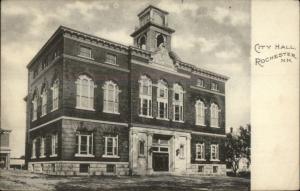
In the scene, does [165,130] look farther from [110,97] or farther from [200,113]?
[110,97]

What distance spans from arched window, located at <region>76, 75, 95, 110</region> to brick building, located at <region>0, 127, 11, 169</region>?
1474 mm

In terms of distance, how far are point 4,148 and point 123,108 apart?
8.06ft

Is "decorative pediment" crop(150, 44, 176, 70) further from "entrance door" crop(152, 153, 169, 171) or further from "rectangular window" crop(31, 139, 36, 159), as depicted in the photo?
"rectangular window" crop(31, 139, 36, 159)

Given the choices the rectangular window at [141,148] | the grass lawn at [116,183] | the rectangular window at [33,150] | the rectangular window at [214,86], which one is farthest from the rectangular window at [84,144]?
the rectangular window at [214,86]

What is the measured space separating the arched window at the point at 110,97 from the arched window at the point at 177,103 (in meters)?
1.26

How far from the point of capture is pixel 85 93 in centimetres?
868

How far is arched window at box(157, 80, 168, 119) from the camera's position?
30.6 feet

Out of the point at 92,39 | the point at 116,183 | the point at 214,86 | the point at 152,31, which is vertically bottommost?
the point at 116,183

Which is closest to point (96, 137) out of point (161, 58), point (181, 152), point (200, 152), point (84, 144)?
point (84, 144)

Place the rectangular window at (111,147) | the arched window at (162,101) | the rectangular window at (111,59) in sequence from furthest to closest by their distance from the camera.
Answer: the arched window at (162,101) → the rectangular window at (111,59) → the rectangular window at (111,147)

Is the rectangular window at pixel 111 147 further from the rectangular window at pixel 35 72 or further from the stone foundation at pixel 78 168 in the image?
the rectangular window at pixel 35 72

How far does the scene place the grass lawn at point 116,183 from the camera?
828 centimetres

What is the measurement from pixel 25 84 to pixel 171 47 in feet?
10.1

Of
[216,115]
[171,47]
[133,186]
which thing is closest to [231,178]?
[216,115]
